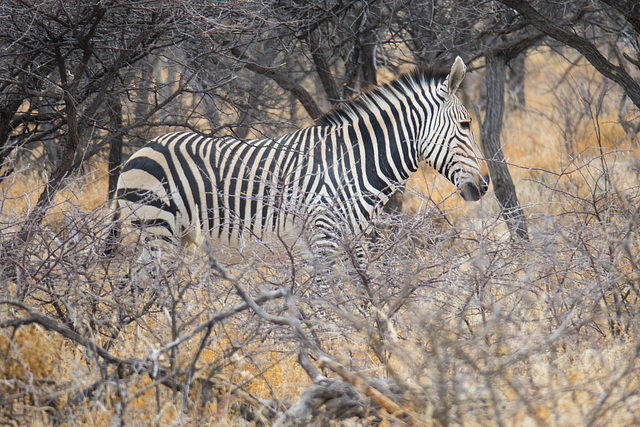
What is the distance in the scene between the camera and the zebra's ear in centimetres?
547

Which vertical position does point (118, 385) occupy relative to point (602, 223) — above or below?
below

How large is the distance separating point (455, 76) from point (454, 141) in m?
0.56

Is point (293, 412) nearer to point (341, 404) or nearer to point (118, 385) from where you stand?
point (341, 404)

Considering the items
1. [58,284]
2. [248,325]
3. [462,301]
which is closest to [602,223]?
[462,301]

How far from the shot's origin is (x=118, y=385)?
273cm

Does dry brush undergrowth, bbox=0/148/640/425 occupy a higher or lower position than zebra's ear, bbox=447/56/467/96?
lower

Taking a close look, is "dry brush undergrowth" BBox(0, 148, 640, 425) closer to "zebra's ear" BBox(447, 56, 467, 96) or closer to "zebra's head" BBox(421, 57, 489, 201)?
"zebra's head" BBox(421, 57, 489, 201)

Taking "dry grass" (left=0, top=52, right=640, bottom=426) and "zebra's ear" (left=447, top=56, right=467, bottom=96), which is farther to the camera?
"zebra's ear" (left=447, top=56, right=467, bottom=96)

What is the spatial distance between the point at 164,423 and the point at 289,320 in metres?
0.70

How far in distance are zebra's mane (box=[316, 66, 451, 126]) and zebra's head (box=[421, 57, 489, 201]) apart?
4.4 inches

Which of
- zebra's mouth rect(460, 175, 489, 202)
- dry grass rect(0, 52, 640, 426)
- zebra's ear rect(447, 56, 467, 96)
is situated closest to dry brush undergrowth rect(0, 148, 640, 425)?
dry grass rect(0, 52, 640, 426)

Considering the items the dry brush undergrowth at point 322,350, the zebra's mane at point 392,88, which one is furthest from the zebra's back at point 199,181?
the dry brush undergrowth at point 322,350

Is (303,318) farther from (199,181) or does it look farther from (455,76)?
(455,76)

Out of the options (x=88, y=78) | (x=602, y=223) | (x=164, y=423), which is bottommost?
(x=164, y=423)
